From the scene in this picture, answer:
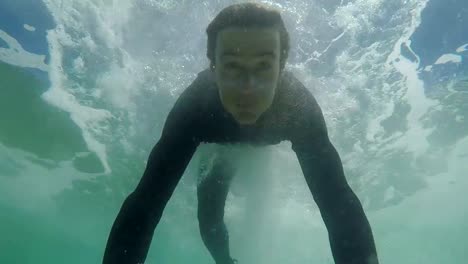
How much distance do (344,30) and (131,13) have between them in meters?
6.17

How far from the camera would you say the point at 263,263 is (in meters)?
55.8

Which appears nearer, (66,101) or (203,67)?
(203,67)

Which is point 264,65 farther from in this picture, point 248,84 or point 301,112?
point 301,112

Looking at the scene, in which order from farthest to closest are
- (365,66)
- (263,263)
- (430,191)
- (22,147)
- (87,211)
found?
(263,263)
(87,211)
(430,191)
(22,147)
(365,66)

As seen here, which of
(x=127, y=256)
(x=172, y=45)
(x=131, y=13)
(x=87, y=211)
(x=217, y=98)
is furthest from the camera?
(x=87, y=211)

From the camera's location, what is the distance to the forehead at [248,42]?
2.84 metres

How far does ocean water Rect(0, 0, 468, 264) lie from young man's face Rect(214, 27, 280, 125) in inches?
267

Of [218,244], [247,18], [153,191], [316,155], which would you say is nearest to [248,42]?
[247,18]

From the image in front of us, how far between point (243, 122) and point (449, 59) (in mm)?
13547

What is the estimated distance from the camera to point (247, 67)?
285 cm

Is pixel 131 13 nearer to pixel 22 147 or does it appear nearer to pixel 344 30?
pixel 344 30

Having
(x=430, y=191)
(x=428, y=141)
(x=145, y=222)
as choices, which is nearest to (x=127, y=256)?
(x=145, y=222)

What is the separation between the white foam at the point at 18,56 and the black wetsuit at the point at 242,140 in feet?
40.0

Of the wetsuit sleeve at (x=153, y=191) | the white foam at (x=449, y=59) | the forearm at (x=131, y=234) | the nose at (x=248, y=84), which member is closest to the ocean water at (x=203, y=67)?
the white foam at (x=449, y=59)
